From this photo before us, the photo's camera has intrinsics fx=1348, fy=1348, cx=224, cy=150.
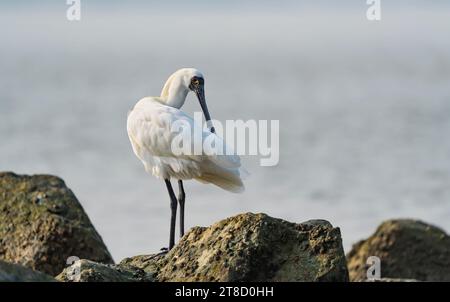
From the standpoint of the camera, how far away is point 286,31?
109125 mm

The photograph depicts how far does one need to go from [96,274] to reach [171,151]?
351 centimetres

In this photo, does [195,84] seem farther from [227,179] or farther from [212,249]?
[212,249]

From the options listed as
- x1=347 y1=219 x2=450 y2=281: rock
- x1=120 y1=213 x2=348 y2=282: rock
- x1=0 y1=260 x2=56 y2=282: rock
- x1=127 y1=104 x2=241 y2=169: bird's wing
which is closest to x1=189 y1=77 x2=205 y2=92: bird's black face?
x1=127 y1=104 x2=241 y2=169: bird's wing

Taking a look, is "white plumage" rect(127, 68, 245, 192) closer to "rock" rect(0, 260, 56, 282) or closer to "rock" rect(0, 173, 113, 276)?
"rock" rect(0, 173, 113, 276)

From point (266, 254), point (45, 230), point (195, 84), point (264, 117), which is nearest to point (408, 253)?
point (195, 84)

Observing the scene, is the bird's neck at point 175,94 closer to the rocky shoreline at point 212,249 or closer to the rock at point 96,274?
the rocky shoreline at point 212,249

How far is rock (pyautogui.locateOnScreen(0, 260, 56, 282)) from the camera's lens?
26.1ft

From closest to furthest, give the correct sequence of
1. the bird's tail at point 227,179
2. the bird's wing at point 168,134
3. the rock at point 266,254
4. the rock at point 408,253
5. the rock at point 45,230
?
the rock at point 266,254 → the bird's wing at point 168,134 → the bird's tail at point 227,179 → the rock at point 45,230 → the rock at point 408,253

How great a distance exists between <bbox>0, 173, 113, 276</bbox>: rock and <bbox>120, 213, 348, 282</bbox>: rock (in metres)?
2.94

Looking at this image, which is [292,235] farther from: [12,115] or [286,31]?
[286,31]

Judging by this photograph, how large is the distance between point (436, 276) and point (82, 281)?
20.5 ft

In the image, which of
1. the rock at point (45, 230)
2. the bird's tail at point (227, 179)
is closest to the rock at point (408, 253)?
the bird's tail at point (227, 179)

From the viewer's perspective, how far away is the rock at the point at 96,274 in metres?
8.71

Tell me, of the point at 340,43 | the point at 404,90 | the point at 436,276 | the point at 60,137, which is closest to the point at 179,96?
the point at 436,276
